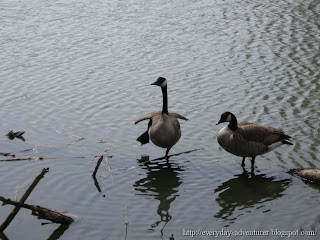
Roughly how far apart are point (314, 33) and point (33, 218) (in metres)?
14.6

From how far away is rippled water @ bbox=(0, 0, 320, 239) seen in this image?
11211 millimetres

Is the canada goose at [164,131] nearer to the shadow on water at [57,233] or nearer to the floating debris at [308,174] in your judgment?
the floating debris at [308,174]

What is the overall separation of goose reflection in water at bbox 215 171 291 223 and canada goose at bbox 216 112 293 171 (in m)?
0.50

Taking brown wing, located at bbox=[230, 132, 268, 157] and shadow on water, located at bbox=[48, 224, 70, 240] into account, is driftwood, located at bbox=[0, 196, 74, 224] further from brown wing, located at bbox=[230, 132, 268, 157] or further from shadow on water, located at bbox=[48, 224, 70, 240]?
brown wing, located at bbox=[230, 132, 268, 157]

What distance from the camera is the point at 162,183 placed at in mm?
12539

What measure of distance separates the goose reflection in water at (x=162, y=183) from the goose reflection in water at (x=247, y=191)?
0.89m

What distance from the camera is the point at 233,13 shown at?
25.0 m

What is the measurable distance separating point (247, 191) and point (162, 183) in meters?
1.68

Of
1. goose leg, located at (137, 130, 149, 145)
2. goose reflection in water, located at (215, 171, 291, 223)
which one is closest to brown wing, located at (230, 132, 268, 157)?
goose reflection in water, located at (215, 171, 291, 223)

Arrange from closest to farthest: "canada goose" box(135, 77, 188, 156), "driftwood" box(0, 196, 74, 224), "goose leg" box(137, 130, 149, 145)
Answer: "driftwood" box(0, 196, 74, 224)
"canada goose" box(135, 77, 188, 156)
"goose leg" box(137, 130, 149, 145)

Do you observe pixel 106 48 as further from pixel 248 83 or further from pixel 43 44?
pixel 248 83

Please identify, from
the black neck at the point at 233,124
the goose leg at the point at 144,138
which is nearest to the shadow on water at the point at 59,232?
the goose leg at the point at 144,138

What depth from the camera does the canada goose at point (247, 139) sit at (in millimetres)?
12602

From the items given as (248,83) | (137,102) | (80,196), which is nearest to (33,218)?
(80,196)
